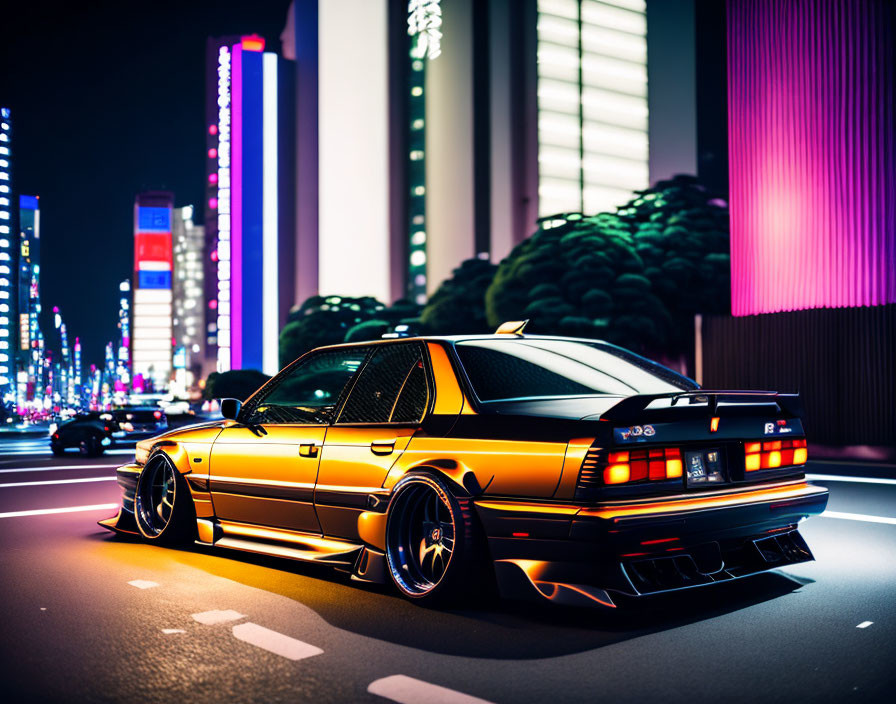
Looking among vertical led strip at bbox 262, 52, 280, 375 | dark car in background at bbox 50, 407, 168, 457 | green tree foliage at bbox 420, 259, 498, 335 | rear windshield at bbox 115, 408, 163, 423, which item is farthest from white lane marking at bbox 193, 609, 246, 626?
vertical led strip at bbox 262, 52, 280, 375

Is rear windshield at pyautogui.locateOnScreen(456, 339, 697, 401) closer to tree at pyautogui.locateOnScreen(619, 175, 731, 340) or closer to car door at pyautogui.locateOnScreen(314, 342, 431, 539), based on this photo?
car door at pyautogui.locateOnScreen(314, 342, 431, 539)

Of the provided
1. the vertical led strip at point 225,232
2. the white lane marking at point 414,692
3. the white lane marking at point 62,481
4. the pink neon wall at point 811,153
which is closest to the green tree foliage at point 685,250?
the pink neon wall at point 811,153

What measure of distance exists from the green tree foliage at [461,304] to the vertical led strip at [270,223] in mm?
78166

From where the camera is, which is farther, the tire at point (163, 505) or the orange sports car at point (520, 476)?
the tire at point (163, 505)

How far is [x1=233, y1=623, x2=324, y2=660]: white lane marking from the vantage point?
4023mm

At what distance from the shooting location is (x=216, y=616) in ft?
15.4

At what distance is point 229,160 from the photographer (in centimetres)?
12794

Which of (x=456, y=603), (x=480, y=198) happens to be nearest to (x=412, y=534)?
(x=456, y=603)

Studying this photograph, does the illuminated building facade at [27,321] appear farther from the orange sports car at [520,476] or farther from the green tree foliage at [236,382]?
the orange sports car at [520,476]

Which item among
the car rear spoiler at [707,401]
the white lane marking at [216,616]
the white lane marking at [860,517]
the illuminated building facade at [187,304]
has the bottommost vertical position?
the white lane marking at [860,517]

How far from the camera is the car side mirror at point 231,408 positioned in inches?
242

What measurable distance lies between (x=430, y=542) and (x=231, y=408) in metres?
2.09

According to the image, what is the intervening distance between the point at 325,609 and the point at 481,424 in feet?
4.26

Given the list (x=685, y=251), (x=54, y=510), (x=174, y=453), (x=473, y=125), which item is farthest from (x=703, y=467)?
(x=473, y=125)
